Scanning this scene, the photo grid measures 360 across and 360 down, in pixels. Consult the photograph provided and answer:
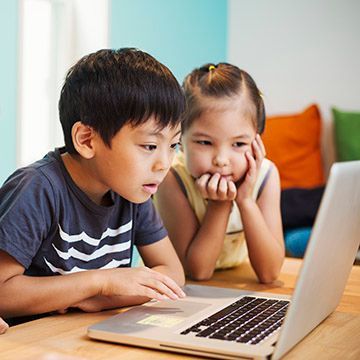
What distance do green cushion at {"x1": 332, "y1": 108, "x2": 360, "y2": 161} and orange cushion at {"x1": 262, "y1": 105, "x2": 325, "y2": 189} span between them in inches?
5.2

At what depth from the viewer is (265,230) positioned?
5.34 feet

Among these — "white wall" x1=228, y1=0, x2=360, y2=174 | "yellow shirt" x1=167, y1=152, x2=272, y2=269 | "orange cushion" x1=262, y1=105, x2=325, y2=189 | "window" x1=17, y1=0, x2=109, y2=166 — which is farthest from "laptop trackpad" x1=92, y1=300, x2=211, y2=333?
"white wall" x1=228, y1=0, x2=360, y2=174

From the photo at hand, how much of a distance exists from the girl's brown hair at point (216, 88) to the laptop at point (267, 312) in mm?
496

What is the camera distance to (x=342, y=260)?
1111mm

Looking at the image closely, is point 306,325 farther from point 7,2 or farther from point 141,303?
point 7,2

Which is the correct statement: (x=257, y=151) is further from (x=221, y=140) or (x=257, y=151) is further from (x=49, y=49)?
(x=49, y=49)

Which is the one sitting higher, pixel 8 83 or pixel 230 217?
pixel 8 83

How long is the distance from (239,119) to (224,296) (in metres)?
0.45

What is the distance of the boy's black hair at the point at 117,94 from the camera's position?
48.7 inches

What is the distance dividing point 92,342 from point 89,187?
37 centimetres

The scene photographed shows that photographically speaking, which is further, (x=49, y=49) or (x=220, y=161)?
(x=49, y=49)

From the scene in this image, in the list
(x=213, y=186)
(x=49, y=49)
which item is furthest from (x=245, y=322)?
(x=49, y=49)

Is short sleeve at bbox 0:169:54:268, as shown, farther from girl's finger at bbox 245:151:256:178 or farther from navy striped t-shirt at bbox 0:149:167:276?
girl's finger at bbox 245:151:256:178

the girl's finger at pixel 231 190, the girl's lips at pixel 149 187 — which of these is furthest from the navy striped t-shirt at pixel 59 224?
the girl's finger at pixel 231 190
